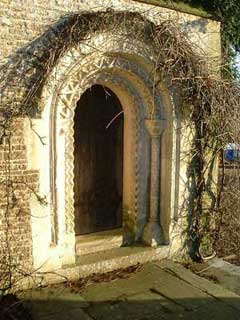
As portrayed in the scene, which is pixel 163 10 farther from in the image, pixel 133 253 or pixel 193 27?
pixel 133 253

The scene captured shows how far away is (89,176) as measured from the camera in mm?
6414

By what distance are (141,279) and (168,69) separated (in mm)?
3062

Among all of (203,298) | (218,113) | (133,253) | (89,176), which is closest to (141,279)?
(133,253)

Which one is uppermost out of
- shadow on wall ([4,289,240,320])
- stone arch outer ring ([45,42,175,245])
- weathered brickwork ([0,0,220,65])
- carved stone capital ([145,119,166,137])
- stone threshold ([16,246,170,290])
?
weathered brickwork ([0,0,220,65])

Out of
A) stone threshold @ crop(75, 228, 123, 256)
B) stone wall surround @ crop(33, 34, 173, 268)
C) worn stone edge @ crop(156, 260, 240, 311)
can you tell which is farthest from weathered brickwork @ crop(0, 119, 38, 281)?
worn stone edge @ crop(156, 260, 240, 311)

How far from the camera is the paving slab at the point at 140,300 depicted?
4.61 metres

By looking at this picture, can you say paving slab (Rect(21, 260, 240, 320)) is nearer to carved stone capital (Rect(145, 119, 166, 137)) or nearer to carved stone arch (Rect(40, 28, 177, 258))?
carved stone arch (Rect(40, 28, 177, 258))

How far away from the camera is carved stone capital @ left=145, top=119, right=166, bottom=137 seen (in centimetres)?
609

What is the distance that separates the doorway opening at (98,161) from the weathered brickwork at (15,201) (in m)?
1.38

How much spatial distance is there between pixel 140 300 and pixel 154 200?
1802 mm

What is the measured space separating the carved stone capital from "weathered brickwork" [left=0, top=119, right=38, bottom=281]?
79.9 inches

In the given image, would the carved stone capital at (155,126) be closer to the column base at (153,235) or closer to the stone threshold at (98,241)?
the column base at (153,235)

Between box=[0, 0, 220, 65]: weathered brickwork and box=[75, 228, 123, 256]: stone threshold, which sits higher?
box=[0, 0, 220, 65]: weathered brickwork

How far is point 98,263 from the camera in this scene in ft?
18.5
